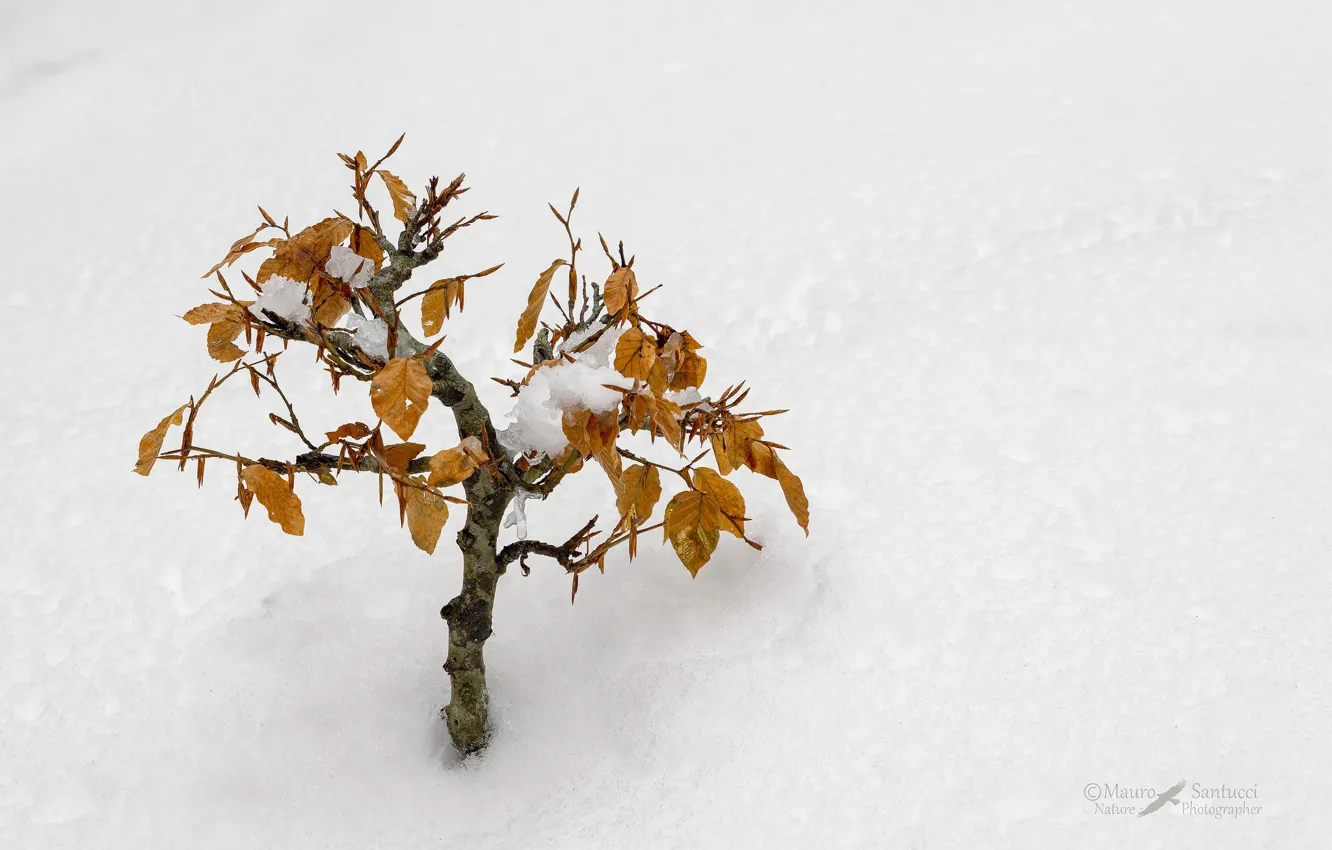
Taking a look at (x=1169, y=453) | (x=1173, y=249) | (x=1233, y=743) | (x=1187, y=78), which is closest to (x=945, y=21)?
(x=1187, y=78)

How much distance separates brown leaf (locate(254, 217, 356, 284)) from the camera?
864 mm

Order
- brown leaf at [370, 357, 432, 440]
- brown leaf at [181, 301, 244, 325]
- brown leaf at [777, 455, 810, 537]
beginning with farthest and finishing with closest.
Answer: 1. brown leaf at [777, 455, 810, 537]
2. brown leaf at [181, 301, 244, 325]
3. brown leaf at [370, 357, 432, 440]

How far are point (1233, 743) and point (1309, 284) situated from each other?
3.36ft

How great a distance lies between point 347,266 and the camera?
0.91 meters

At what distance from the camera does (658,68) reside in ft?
8.84

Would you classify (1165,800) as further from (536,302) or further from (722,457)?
(536,302)

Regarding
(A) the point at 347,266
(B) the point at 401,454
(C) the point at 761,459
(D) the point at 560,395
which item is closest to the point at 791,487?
(C) the point at 761,459

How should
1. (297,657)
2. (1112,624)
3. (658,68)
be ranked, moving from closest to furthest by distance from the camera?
(1112,624) → (297,657) → (658,68)

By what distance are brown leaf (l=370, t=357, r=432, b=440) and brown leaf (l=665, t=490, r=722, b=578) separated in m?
0.29

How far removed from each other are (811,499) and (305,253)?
2.39 ft

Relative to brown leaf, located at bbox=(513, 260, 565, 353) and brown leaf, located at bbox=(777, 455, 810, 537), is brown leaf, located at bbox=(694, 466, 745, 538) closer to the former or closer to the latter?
brown leaf, located at bbox=(777, 455, 810, 537)

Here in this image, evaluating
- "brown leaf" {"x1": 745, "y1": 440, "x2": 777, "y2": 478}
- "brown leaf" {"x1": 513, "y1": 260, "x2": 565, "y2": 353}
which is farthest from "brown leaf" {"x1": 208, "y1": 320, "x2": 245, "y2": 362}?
"brown leaf" {"x1": 745, "y1": 440, "x2": 777, "y2": 478}

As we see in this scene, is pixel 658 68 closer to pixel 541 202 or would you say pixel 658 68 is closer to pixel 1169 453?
pixel 541 202

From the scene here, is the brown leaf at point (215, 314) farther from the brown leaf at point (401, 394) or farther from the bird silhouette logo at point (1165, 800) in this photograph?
the bird silhouette logo at point (1165, 800)
